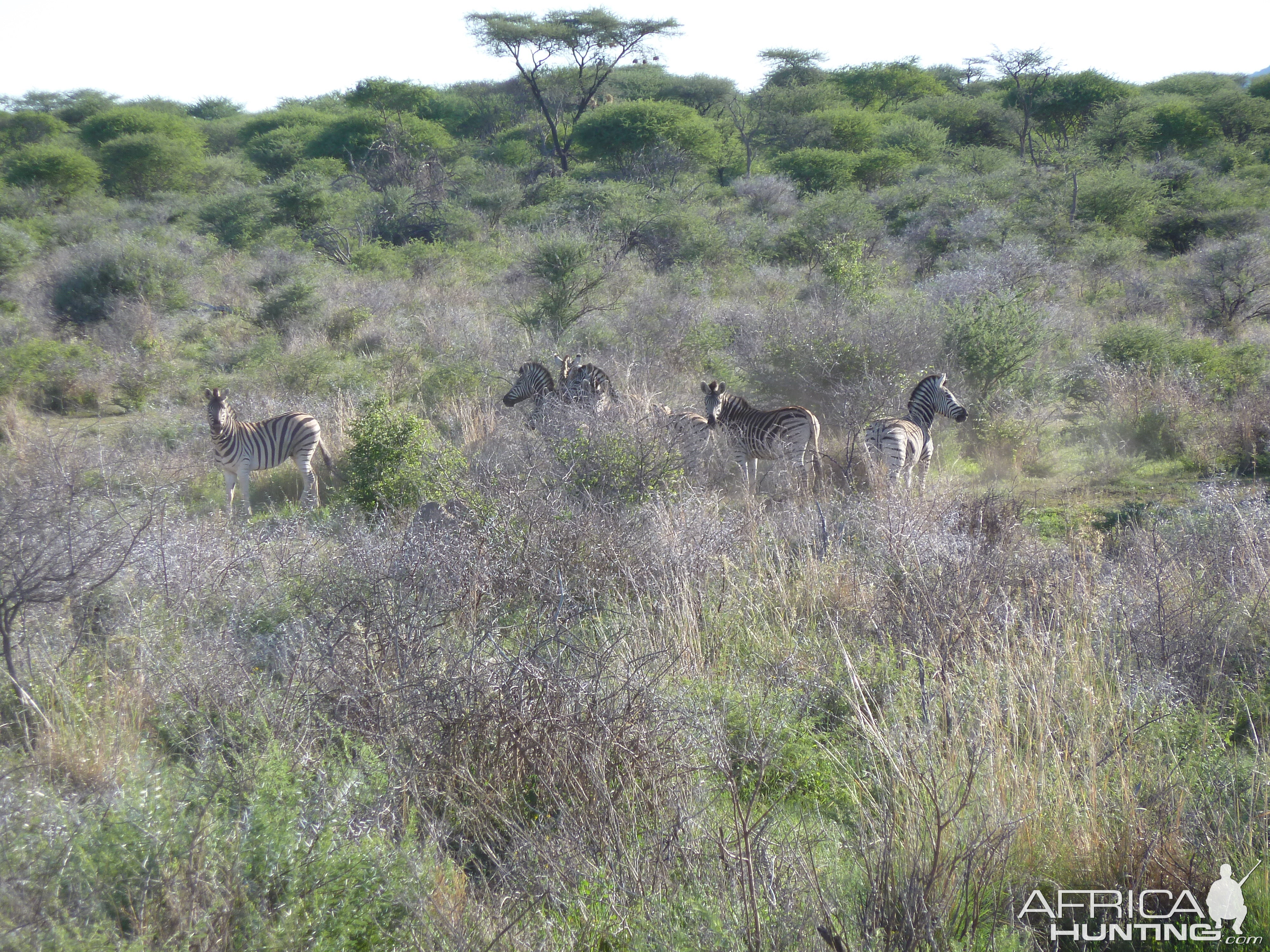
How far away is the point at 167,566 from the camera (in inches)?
174

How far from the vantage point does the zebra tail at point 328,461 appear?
321 inches

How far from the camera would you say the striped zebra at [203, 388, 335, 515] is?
25.4 ft

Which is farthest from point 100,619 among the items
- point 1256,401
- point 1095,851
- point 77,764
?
point 1256,401

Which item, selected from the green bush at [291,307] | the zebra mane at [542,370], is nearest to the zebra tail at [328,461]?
the zebra mane at [542,370]

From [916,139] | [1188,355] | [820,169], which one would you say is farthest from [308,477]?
[916,139]

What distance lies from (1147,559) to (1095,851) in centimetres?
251

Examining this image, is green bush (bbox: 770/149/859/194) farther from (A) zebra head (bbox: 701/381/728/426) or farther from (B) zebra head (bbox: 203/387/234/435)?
(B) zebra head (bbox: 203/387/234/435)

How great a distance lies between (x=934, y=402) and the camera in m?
7.83

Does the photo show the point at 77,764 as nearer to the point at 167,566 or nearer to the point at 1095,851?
the point at 167,566

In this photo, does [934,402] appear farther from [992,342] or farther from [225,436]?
[225,436]

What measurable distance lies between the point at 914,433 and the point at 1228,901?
5468 millimetres

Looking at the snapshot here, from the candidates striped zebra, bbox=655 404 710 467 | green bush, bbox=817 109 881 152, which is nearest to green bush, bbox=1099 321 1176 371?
striped zebra, bbox=655 404 710 467

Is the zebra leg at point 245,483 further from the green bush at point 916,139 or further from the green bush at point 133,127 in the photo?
the green bush at point 133,127

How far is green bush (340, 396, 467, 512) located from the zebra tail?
995 mm
